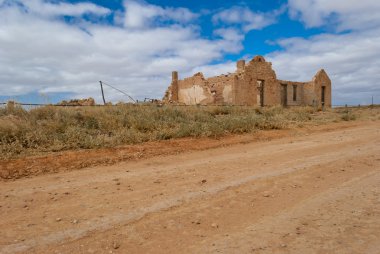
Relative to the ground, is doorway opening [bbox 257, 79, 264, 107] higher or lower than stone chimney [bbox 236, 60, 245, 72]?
lower

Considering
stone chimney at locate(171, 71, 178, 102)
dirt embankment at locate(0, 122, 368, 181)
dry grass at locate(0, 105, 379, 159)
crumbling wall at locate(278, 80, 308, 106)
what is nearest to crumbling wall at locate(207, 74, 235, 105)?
stone chimney at locate(171, 71, 178, 102)

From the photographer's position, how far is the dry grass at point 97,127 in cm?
741

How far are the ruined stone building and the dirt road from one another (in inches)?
739

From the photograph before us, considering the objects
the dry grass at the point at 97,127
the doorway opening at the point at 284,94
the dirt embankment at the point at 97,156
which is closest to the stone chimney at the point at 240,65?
the doorway opening at the point at 284,94

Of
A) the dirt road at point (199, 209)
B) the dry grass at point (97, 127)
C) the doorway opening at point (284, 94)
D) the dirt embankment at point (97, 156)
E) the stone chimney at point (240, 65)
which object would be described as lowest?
the dirt road at point (199, 209)

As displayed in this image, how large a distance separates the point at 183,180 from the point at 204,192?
700 mm

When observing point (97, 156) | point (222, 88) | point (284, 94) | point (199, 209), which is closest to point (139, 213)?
point (199, 209)

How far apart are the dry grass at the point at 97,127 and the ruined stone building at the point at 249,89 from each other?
12001 millimetres

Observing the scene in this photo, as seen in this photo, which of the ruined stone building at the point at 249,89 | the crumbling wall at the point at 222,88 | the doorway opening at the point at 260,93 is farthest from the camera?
the doorway opening at the point at 260,93

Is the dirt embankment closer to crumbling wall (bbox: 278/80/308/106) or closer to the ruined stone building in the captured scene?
the ruined stone building

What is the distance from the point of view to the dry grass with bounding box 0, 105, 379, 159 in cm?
741

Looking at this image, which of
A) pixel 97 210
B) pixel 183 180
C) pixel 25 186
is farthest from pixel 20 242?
pixel 183 180

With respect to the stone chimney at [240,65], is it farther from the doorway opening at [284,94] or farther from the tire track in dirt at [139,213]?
the tire track in dirt at [139,213]

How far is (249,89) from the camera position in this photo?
2489 centimetres
